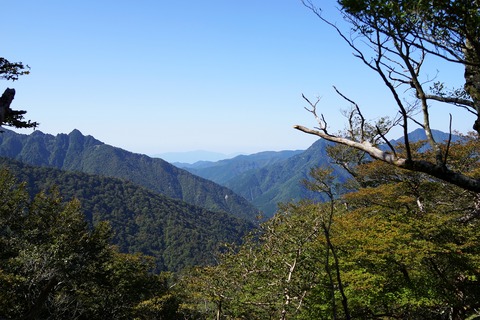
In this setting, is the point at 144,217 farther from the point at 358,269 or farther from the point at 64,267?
the point at 358,269

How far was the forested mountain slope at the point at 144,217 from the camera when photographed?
130500 mm

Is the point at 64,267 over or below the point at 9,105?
below

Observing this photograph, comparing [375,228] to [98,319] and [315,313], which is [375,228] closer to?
[315,313]

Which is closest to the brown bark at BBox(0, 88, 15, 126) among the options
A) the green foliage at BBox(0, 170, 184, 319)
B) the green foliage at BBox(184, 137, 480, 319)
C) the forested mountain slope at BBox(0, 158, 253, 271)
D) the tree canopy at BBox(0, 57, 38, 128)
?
the tree canopy at BBox(0, 57, 38, 128)

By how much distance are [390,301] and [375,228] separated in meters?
3.00

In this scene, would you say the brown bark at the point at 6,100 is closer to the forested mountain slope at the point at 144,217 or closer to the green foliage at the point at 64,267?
the green foliage at the point at 64,267

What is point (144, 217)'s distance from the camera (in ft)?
492

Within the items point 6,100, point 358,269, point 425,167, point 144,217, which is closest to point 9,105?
point 6,100

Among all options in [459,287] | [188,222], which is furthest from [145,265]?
[188,222]

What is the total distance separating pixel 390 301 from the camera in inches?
530

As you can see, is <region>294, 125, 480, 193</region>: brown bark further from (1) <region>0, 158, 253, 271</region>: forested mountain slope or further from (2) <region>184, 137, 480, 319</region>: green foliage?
(1) <region>0, 158, 253, 271</region>: forested mountain slope

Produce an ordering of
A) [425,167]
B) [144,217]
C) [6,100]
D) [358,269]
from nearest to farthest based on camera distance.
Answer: [425,167], [6,100], [358,269], [144,217]

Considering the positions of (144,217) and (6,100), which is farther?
(144,217)

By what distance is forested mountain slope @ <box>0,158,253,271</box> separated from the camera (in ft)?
428
